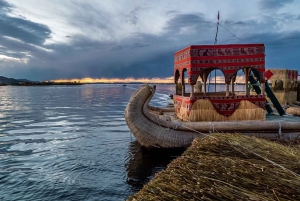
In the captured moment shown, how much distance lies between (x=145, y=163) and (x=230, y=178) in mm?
7857

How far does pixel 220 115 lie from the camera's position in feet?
48.1

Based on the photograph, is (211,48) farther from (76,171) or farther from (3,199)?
(3,199)

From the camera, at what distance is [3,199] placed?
8.52 meters

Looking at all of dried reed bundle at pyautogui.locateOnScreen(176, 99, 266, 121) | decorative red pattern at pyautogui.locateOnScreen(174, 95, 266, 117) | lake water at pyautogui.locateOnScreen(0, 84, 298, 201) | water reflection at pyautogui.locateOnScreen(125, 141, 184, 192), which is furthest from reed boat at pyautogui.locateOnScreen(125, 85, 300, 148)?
decorative red pattern at pyautogui.locateOnScreen(174, 95, 266, 117)

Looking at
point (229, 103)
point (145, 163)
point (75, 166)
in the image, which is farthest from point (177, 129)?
point (75, 166)

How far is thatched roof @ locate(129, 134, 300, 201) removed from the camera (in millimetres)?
3873

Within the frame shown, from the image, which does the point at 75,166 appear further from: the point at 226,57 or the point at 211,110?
the point at 226,57

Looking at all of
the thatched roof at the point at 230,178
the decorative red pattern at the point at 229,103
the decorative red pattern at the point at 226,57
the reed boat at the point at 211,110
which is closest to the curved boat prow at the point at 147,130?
the reed boat at the point at 211,110

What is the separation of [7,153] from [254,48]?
13.0 metres

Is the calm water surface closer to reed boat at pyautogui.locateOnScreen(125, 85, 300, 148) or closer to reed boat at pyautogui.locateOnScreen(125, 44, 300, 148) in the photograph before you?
reed boat at pyautogui.locateOnScreen(125, 85, 300, 148)

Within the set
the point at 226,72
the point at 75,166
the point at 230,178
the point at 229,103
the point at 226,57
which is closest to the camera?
the point at 230,178

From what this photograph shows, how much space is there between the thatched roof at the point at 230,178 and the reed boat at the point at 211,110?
20.2 ft

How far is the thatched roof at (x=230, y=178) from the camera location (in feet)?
12.7

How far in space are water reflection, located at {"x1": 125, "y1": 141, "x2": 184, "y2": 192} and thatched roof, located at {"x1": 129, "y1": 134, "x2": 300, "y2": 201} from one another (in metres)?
4.92
